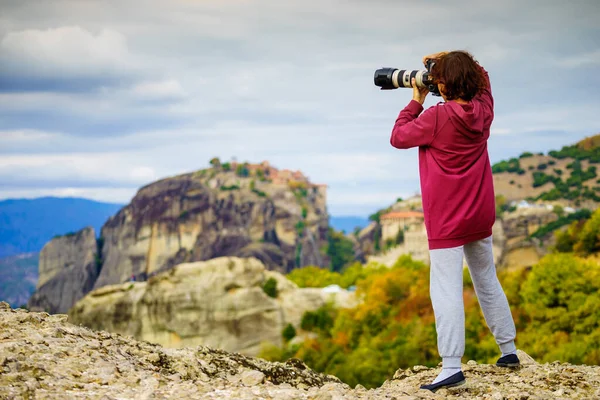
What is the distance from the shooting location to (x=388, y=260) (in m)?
104

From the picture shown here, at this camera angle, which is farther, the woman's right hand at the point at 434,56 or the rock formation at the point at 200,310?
the rock formation at the point at 200,310

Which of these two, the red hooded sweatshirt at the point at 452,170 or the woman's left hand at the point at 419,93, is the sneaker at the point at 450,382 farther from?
the woman's left hand at the point at 419,93

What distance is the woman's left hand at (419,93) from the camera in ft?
19.8

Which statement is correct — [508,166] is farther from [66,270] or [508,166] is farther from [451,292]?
[451,292]

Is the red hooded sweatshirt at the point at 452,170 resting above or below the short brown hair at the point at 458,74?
below

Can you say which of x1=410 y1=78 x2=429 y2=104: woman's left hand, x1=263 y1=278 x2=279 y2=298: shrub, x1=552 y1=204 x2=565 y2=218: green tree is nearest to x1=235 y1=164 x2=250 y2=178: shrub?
x1=552 y1=204 x2=565 y2=218: green tree

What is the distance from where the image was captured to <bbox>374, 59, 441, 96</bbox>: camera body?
19.5ft

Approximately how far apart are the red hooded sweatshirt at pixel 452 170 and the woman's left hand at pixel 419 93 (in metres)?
0.28

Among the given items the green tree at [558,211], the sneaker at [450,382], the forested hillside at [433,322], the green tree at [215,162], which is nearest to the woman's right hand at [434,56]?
the sneaker at [450,382]

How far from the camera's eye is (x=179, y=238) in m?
168

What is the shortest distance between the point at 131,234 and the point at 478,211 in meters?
164

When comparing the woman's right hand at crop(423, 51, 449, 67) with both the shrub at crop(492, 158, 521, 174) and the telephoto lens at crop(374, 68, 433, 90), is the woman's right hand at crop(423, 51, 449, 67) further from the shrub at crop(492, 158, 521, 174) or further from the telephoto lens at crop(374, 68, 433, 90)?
the shrub at crop(492, 158, 521, 174)

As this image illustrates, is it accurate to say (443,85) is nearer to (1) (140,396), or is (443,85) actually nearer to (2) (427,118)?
(2) (427,118)

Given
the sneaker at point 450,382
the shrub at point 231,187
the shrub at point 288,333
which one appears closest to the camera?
the sneaker at point 450,382
